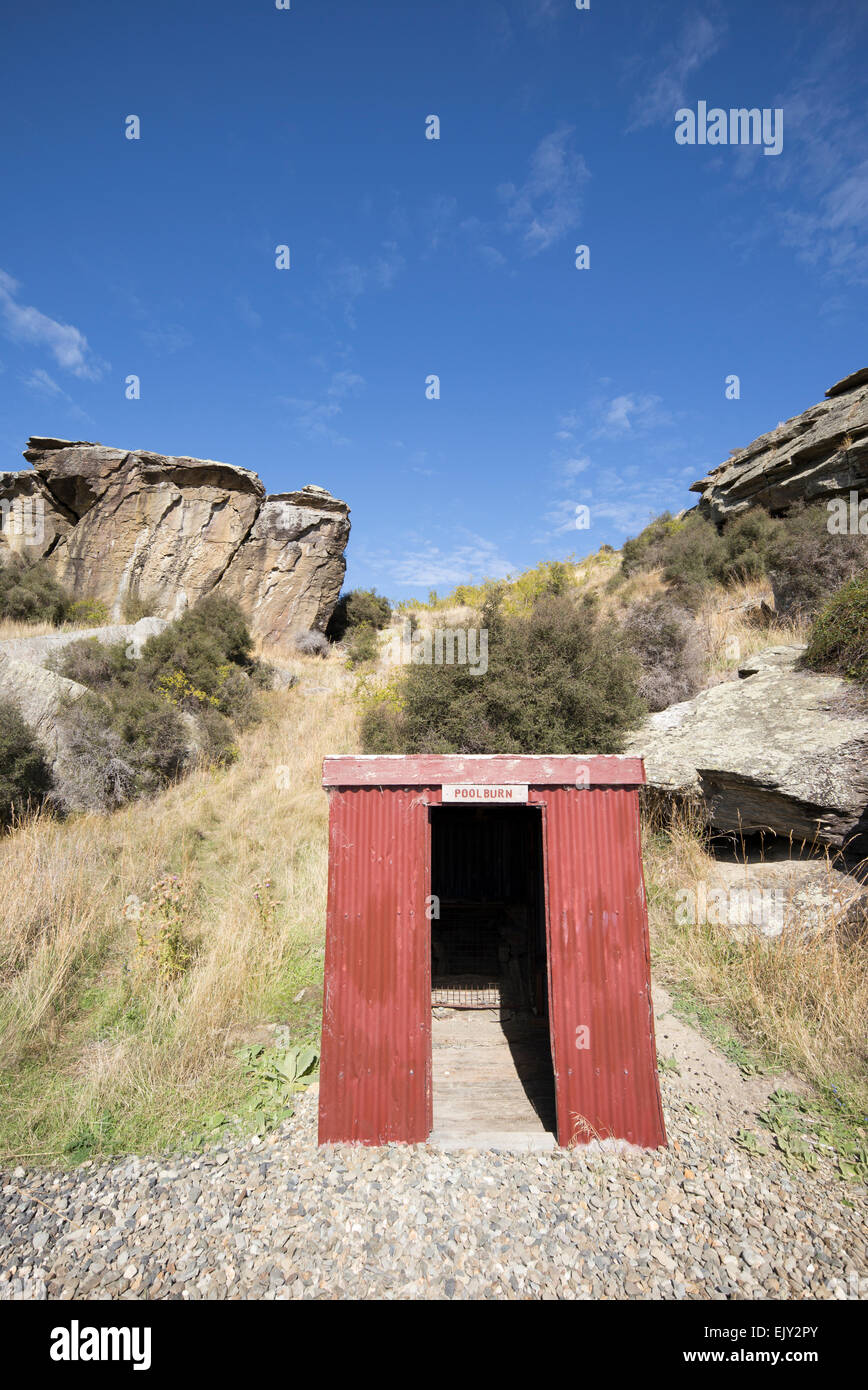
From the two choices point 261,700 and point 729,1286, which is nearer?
point 729,1286

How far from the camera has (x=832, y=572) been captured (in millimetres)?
12758

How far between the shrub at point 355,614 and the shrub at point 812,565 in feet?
50.9

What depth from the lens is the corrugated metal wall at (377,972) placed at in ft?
14.8

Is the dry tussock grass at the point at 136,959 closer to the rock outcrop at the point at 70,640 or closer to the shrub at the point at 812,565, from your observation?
the rock outcrop at the point at 70,640

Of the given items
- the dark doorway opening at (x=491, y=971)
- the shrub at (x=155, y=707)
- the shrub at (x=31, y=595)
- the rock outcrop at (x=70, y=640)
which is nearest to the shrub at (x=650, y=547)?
the shrub at (x=155, y=707)

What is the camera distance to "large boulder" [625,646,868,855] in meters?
7.07

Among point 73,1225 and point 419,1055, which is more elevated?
point 419,1055

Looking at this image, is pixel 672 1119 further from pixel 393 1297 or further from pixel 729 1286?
pixel 393 1297

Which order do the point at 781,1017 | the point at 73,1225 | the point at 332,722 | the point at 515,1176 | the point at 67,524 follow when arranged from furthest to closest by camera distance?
1. the point at 67,524
2. the point at 332,722
3. the point at 781,1017
4. the point at 515,1176
5. the point at 73,1225

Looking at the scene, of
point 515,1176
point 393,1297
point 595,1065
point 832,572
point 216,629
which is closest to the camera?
point 393,1297

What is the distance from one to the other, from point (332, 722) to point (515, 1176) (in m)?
11.7

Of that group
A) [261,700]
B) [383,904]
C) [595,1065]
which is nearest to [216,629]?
[261,700]

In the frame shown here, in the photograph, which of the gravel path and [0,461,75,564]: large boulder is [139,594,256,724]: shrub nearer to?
[0,461,75,564]: large boulder

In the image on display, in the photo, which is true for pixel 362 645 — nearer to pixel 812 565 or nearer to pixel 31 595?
pixel 31 595
